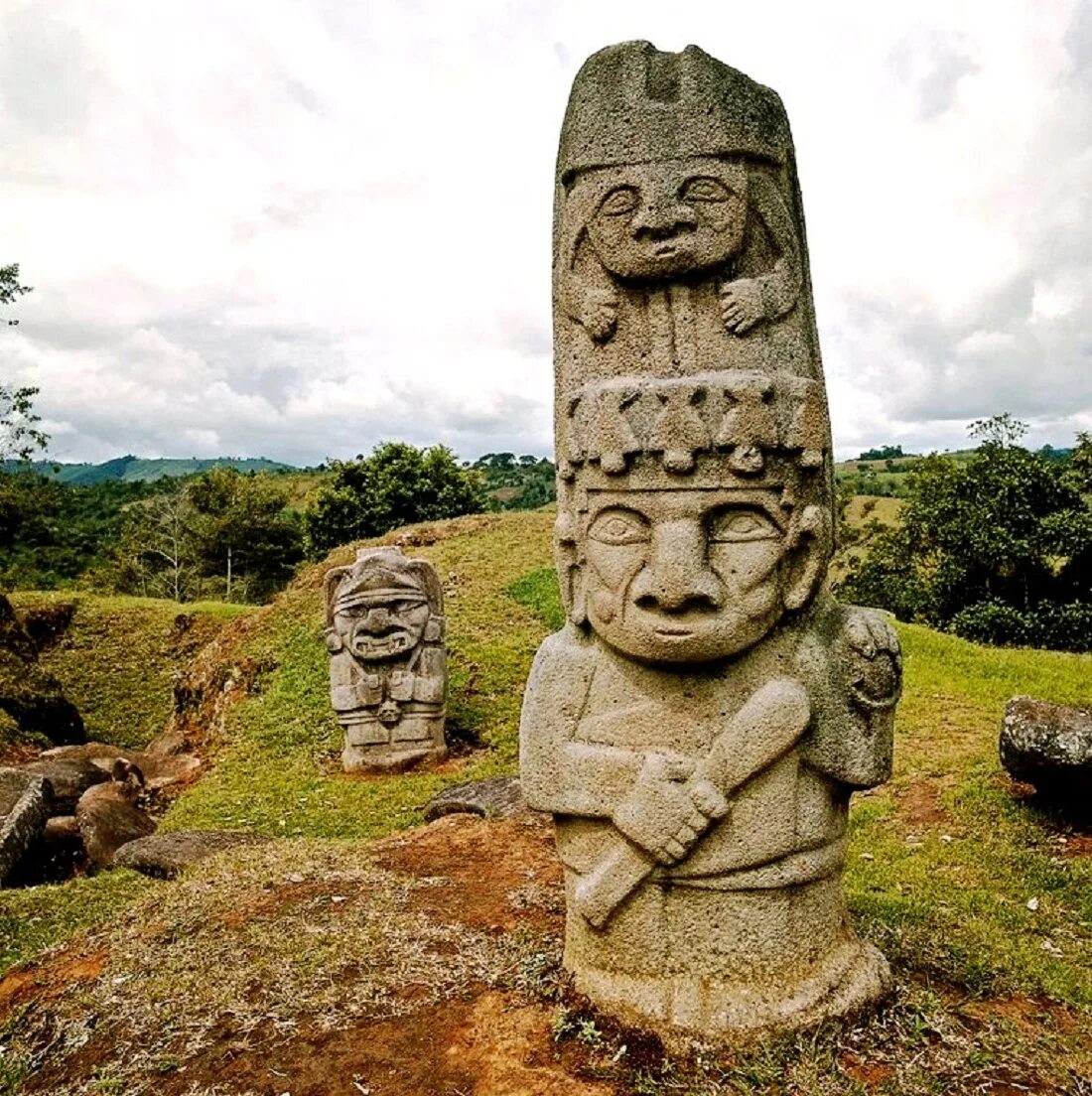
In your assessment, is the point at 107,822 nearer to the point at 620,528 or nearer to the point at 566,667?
the point at 566,667

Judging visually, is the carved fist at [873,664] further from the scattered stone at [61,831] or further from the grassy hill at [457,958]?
the scattered stone at [61,831]

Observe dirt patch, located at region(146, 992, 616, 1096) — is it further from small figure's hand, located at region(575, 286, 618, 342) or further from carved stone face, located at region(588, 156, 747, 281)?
carved stone face, located at region(588, 156, 747, 281)

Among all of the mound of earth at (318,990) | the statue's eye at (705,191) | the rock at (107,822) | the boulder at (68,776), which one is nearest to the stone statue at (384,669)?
the rock at (107,822)

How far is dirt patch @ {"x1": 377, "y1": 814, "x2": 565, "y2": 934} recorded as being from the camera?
19.7 ft

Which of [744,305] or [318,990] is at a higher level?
[744,305]

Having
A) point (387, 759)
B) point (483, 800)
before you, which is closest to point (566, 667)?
point (483, 800)

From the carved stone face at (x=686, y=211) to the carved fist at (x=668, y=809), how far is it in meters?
2.18

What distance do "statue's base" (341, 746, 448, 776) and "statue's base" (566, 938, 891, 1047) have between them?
7.54 metres

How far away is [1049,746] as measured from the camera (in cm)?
789

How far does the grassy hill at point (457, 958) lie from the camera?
Result: 13.8 ft

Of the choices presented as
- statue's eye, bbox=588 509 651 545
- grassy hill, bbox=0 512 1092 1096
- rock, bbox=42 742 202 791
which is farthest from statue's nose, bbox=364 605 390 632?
statue's eye, bbox=588 509 651 545

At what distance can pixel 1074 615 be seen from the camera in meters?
18.8

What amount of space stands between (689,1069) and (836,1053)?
0.66m

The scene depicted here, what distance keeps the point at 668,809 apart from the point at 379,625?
7.90m
